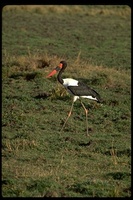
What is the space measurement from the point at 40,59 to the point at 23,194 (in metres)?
7.12

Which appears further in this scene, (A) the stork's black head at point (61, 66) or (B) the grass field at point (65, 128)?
(A) the stork's black head at point (61, 66)

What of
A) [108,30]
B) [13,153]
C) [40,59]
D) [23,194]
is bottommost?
[23,194]

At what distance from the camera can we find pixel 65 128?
8.15 metres

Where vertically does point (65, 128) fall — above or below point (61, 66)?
below

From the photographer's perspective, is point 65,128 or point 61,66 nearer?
point 65,128

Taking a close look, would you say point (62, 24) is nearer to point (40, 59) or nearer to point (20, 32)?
point (20, 32)

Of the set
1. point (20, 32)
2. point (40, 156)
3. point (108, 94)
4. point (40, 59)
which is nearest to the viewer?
point (40, 156)

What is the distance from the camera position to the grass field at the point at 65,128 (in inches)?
224

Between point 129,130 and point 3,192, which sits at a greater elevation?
point 129,130

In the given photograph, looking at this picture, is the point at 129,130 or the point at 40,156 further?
the point at 129,130

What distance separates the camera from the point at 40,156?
21.9ft

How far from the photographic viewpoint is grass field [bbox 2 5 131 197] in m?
5.68

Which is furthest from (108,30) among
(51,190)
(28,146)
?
(51,190)

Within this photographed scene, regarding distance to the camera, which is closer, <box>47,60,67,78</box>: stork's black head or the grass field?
the grass field
